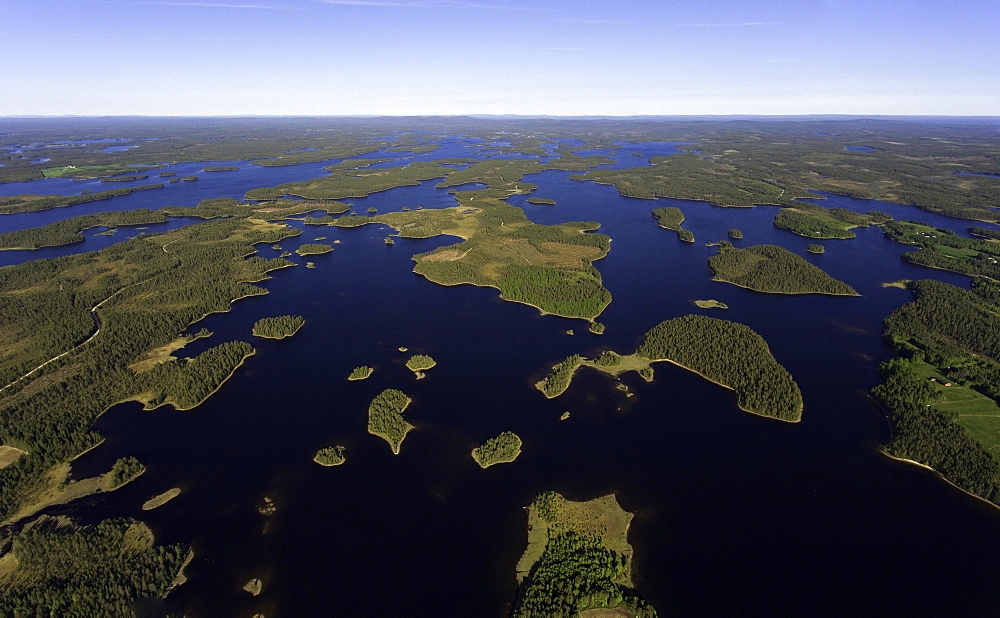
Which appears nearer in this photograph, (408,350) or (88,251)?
(408,350)

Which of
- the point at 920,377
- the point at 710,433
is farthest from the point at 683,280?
the point at 710,433

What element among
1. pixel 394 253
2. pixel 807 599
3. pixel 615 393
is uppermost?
pixel 394 253

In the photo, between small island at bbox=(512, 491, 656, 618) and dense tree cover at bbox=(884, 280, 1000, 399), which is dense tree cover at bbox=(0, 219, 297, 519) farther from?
dense tree cover at bbox=(884, 280, 1000, 399)

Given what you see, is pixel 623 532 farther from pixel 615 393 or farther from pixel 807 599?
pixel 615 393

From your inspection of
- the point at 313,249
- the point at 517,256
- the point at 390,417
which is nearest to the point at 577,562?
the point at 390,417

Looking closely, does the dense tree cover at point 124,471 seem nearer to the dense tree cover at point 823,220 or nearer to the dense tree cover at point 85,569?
the dense tree cover at point 85,569
